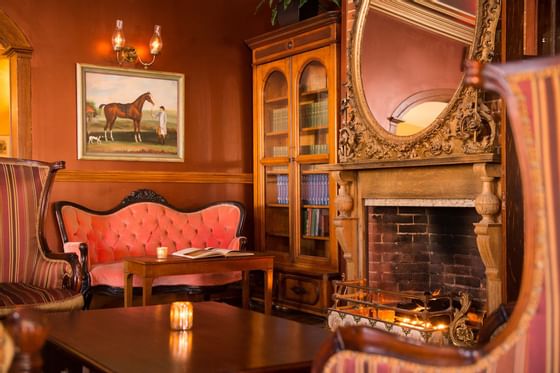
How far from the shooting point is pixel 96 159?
221 inches

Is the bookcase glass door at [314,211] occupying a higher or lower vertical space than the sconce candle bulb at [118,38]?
lower

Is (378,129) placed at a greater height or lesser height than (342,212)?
greater

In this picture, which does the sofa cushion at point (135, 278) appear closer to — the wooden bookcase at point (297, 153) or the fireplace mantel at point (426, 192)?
the wooden bookcase at point (297, 153)

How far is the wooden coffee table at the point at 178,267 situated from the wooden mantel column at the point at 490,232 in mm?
1655

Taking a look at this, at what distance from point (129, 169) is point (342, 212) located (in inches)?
76.7

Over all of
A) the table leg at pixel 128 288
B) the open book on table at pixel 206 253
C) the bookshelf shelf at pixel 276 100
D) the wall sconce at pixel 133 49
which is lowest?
the table leg at pixel 128 288

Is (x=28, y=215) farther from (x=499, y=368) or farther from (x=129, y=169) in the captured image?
(x=499, y=368)

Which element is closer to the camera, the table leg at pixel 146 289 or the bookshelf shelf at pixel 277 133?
the table leg at pixel 146 289

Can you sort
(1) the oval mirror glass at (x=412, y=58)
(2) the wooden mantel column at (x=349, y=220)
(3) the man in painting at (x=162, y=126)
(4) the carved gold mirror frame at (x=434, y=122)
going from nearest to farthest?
(4) the carved gold mirror frame at (x=434, y=122)
(1) the oval mirror glass at (x=412, y=58)
(2) the wooden mantel column at (x=349, y=220)
(3) the man in painting at (x=162, y=126)

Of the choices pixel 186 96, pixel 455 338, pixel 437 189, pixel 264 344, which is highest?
pixel 186 96

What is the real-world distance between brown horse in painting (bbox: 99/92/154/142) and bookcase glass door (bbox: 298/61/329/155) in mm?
1258

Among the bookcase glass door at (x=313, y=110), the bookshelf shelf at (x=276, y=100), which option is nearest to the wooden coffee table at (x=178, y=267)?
the bookcase glass door at (x=313, y=110)

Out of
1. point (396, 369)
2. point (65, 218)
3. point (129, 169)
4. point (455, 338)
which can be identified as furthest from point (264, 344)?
point (129, 169)

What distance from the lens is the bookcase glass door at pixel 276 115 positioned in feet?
19.5
